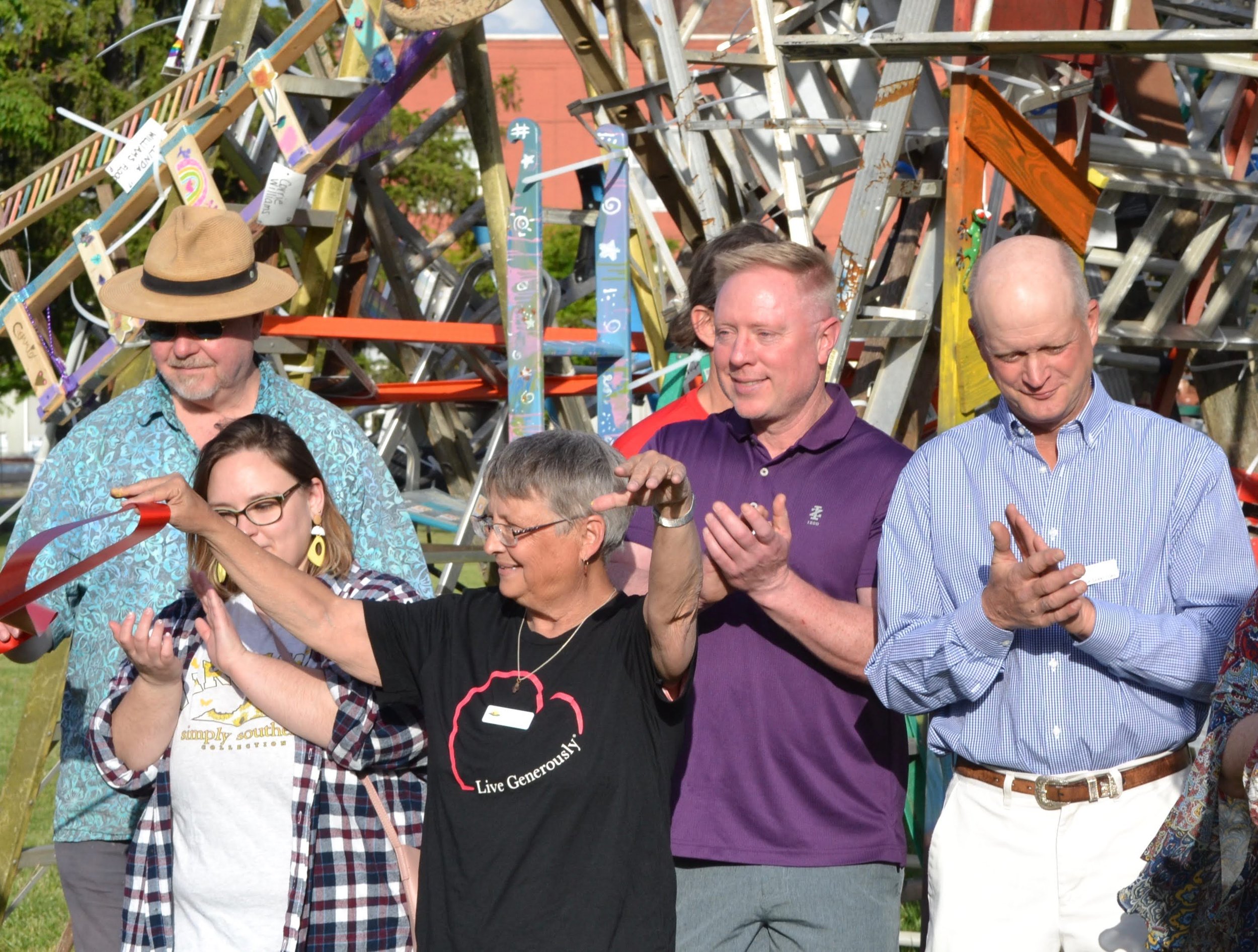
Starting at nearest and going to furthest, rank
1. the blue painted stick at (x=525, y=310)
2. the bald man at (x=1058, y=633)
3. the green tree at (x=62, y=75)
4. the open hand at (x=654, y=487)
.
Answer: the open hand at (x=654, y=487) < the bald man at (x=1058, y=633) < the blue painted stick at (x=525, y=310) < the green tree at (x=62, y=75)

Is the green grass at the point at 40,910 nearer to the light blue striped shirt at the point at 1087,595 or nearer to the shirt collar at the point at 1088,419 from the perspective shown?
the light blue striped shirt at the point at 1087,595

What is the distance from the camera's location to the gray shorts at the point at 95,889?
364 cm

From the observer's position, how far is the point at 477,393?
712cm

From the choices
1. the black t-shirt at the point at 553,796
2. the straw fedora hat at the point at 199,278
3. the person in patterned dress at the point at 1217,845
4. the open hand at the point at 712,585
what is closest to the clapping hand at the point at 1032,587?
the person in patterned dress at the point at 1217,845

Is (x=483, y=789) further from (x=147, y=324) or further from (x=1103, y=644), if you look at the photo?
(x=147, y=324)

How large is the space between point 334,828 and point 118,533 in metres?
1.11

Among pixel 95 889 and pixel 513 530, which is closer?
pixel 513 530

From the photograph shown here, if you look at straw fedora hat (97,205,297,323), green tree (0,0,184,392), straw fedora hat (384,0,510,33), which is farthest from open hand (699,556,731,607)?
green tree (0,0,184,392)

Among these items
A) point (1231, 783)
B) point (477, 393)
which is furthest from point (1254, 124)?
point (1231, 783)

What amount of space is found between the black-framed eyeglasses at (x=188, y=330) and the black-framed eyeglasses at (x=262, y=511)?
84cm

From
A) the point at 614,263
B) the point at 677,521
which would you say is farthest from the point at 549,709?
Result: the point at 614,263

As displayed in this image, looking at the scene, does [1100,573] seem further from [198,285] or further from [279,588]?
[198,285]

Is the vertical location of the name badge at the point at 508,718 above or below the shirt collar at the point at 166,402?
below

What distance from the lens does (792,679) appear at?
10.4 ft
